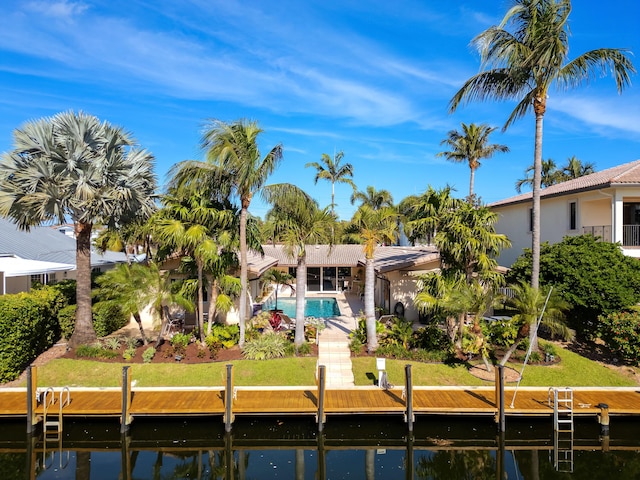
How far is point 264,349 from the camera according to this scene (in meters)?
14.8

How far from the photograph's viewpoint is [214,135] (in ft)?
48.5

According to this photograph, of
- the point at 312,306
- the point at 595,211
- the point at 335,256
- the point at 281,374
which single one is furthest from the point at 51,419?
the point at 335,256

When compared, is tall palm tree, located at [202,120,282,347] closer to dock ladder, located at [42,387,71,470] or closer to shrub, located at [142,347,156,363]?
shrub, located at [142,347,156,363]

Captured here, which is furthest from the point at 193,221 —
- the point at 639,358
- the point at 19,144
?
the point at 639,358

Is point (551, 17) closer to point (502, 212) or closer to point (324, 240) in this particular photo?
point (324, 240)

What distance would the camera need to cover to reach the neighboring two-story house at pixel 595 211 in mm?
17656

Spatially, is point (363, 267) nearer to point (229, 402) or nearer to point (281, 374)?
point (281, 374)

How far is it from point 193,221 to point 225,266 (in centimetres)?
214

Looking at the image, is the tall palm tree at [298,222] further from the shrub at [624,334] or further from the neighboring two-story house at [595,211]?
the neighboring two-story house at [595,211]

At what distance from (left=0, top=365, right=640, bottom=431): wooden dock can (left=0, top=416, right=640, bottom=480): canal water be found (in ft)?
1.52

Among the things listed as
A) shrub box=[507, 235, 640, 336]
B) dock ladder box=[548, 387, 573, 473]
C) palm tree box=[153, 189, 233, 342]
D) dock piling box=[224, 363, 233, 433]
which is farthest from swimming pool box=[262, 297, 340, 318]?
dock ladder box=[548, 387, 573, 473]

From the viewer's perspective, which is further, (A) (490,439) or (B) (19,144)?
(B) (19,144)

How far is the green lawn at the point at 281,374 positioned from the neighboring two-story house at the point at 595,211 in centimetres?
678

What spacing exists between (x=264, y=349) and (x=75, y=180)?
9.02 metres
